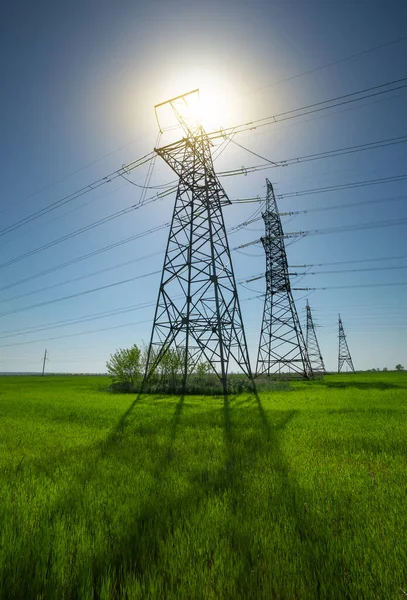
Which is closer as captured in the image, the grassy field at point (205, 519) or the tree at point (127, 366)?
the grassy field at point (205, 519)

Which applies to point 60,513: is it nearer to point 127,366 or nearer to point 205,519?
point 205,519

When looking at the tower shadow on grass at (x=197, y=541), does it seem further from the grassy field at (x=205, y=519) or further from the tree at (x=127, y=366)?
the tree at (x=127, y=366)

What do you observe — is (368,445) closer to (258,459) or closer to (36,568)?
(258,459)

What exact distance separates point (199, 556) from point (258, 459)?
236cm

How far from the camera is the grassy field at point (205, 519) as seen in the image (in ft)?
5.29

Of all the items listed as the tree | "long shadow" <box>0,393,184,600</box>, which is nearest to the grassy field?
"long shadow" <box>0,393,184,600</box>

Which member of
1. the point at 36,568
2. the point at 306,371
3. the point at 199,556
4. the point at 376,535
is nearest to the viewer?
the point at 36,568

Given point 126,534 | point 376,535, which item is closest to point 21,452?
point 126,534

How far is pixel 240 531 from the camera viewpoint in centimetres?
211

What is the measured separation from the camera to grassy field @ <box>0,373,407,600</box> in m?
1.61

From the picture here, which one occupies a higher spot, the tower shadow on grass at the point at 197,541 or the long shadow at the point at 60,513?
the long shadow at the point at 60,513

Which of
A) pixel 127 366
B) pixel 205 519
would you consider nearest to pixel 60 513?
pixel 205 519

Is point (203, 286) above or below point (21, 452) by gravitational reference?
above

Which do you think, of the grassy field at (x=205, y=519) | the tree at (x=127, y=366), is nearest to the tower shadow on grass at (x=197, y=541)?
the grassy field at (x=205, y=519)
